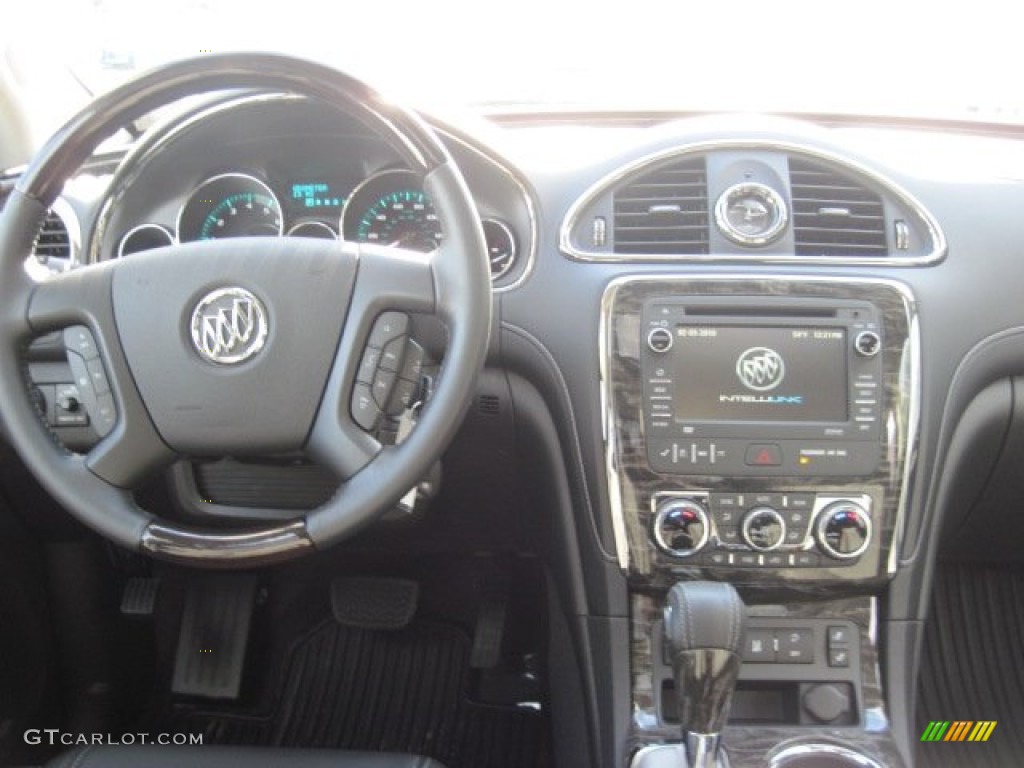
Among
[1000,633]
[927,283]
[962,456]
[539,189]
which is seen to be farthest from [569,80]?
[1000,633]

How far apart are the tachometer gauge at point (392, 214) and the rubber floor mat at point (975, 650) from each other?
121 centimetres

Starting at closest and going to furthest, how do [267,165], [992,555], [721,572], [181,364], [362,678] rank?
[181,364]
[721,572]
[267,165]
[992,555]
[362,678]

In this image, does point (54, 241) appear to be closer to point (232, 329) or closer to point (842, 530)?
point (232, 329)

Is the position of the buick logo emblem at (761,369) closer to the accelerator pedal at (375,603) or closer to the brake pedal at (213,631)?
the accelerator pedal at (375,603)

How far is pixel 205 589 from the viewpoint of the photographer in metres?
2.23

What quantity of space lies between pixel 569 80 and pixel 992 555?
1176 mm

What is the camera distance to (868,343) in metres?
1.53

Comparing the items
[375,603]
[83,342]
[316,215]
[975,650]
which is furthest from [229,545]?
[975,650]

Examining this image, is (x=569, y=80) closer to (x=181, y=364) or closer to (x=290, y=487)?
(x=290, y=487)

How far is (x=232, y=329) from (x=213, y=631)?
3.61ft

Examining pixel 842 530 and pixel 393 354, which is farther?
pixel 842 530

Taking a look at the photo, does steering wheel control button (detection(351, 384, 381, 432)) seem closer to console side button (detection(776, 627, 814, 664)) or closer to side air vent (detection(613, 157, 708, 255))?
side air vent (detection(613, 157, 708, 255))

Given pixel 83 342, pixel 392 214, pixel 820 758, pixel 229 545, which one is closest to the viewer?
pixel 229 545

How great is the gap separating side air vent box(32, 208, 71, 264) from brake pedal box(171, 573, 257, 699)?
0.77 metres
